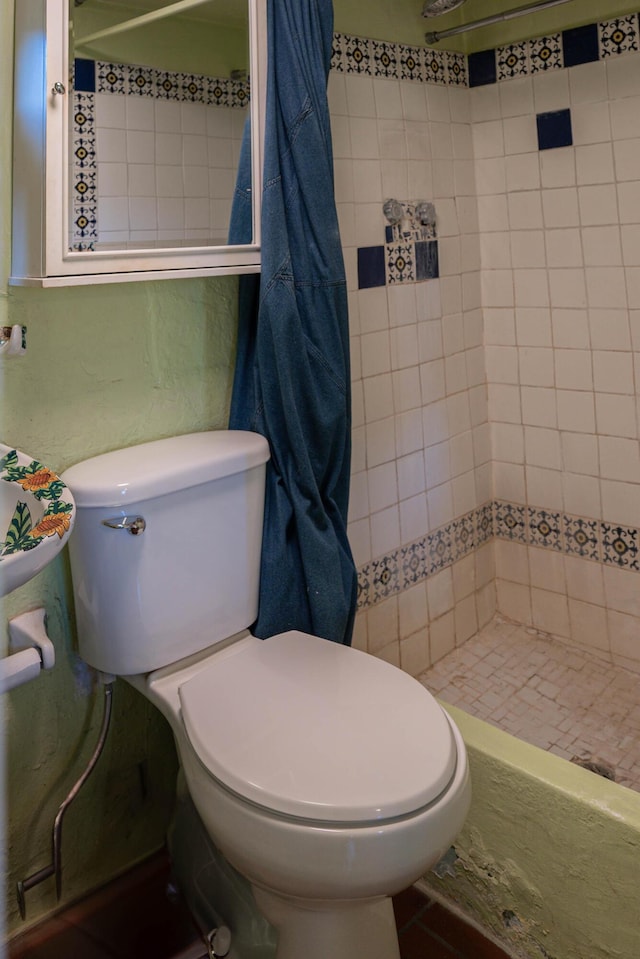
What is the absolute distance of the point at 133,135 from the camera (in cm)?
123

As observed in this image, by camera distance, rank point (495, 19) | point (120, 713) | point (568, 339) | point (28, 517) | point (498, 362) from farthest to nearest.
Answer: point (498, 362)
point (568, 339)
point (495, 19)
point (120, 713)
point (28, 517)

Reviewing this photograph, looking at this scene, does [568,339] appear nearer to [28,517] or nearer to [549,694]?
[549,694]

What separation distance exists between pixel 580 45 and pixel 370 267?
2.50 feet

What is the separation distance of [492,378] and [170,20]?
1297 millimetres

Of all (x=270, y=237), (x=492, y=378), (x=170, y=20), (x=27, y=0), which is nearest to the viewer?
(x=27, y=0)

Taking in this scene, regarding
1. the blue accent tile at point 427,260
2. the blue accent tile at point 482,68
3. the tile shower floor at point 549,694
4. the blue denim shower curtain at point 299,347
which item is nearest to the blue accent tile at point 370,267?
the blue accent tile at point 427,260

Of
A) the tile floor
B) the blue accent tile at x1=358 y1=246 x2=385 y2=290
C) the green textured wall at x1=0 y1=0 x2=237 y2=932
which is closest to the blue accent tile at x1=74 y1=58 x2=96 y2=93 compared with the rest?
the green textured wall at x1=0 y1=0 x2=237 y2=932

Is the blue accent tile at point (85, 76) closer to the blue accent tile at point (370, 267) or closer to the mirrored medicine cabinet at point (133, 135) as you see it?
the mirrored medicine cabinet at point (133, 135)

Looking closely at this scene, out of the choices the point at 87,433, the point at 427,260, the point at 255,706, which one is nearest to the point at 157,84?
the point at 87,433

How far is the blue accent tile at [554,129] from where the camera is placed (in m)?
1.92

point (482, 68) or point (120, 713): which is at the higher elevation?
point (482, 68)

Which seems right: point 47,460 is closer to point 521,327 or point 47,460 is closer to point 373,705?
point 373,705

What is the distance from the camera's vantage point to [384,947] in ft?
3.93

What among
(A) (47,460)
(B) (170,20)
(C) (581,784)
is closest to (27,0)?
(B) (170,20)
